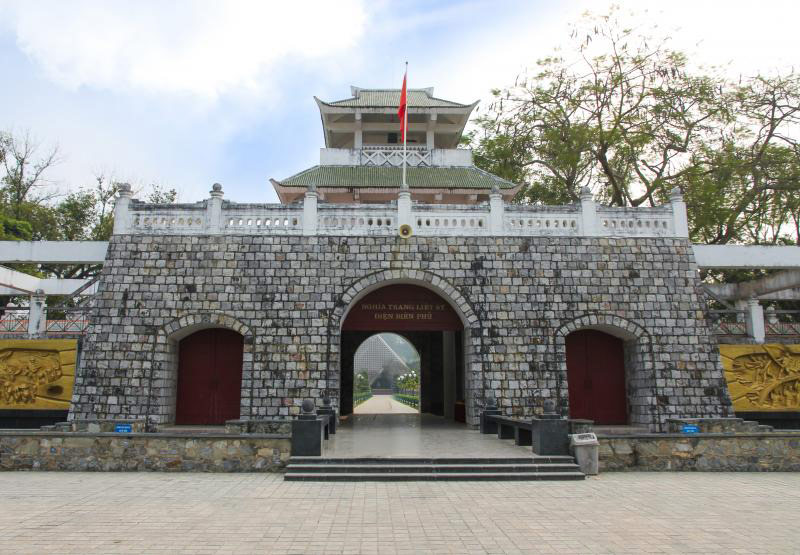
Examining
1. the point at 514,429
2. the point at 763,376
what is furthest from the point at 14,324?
the point at 763,376

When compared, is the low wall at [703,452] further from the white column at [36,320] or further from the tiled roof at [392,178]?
the white column at [36,320]

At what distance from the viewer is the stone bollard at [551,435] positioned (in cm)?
846

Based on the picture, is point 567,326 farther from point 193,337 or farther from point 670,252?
point 193,337

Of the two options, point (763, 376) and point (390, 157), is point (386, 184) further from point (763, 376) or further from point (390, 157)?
point (763, 376)

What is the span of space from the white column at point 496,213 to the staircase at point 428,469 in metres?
5.87

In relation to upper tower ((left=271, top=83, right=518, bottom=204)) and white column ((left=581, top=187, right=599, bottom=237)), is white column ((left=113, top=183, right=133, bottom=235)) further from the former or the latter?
white column ((left=581, top=187, right=599, bottom=237))

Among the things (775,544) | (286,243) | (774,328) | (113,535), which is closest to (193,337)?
(286,243)

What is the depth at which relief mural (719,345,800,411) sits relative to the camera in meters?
12.2

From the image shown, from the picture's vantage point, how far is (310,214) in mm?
12641

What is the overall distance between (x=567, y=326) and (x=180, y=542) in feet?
30.6

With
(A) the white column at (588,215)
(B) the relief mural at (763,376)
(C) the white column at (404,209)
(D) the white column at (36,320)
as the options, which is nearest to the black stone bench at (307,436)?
(C) the white column at (404,209)

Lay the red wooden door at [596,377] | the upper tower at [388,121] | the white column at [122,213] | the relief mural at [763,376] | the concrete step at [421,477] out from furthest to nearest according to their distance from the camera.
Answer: the upper tower at [388,121] → the red wooden door at [596,377] → the white column at [122,213] → the relief mural at [763,376] → the concrete step at [421,477]

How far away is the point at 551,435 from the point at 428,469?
2.01m

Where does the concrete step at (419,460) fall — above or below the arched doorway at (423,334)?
below
